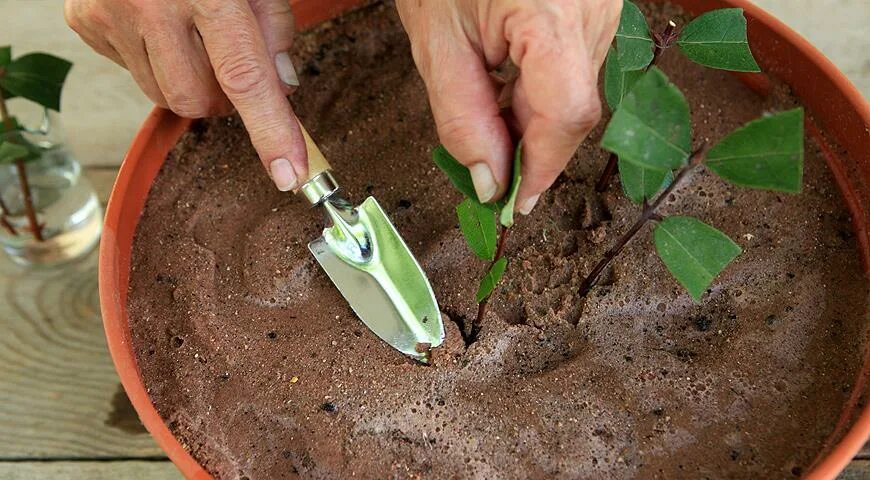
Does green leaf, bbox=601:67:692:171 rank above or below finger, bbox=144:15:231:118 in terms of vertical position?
above

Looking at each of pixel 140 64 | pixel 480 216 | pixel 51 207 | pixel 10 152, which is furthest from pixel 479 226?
pixel 51 207

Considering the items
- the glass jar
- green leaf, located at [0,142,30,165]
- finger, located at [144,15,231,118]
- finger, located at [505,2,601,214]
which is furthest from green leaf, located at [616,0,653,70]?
the glass jar

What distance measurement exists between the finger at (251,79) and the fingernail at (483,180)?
226 mm

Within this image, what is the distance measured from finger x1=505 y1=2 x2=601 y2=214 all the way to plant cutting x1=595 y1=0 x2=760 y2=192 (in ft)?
0.38

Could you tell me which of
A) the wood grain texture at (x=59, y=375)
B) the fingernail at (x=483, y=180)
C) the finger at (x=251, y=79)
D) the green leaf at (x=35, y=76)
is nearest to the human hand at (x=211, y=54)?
the finger at (x=251, y=79)

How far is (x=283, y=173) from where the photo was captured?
34.1 inches

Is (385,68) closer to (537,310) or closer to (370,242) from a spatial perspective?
(370,242)

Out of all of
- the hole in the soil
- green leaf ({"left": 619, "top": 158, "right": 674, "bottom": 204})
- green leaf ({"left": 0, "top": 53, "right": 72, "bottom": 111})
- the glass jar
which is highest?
green leaf ({"left": 619, "top": 158, "right": 674, "bottom": 204})

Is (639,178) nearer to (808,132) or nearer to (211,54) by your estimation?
(808,132)

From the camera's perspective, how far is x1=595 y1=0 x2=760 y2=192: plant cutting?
790 millimetres

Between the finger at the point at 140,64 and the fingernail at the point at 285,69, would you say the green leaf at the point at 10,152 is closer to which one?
the finger at the point at 140,64

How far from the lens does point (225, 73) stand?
32.5 inches

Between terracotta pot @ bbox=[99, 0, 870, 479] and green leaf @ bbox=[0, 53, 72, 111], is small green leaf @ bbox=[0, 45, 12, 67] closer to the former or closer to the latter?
green leaf @ bbox=[0, 53, 72, 111]

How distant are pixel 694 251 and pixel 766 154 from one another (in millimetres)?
116
